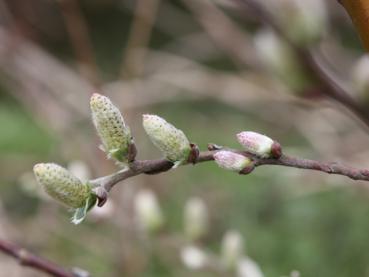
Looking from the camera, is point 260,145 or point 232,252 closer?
point 260,145

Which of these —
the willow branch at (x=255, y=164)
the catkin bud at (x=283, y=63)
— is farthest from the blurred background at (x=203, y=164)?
the willow branch at (x=255, y=164)

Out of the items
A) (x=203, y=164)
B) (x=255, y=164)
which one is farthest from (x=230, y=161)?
(x=203, y=164)

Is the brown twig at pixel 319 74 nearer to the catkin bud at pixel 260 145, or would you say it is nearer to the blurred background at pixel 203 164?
the blurred background at pixel 203 164

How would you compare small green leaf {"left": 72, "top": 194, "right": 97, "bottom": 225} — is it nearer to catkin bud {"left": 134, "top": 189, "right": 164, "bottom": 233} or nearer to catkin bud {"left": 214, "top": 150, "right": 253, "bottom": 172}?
catkin bud {"left": 214, "top": 150, "right": 253, "bottom": 172}

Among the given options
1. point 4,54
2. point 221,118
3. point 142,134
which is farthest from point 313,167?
point 221,118

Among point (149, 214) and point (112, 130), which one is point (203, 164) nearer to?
point (149, 214)
